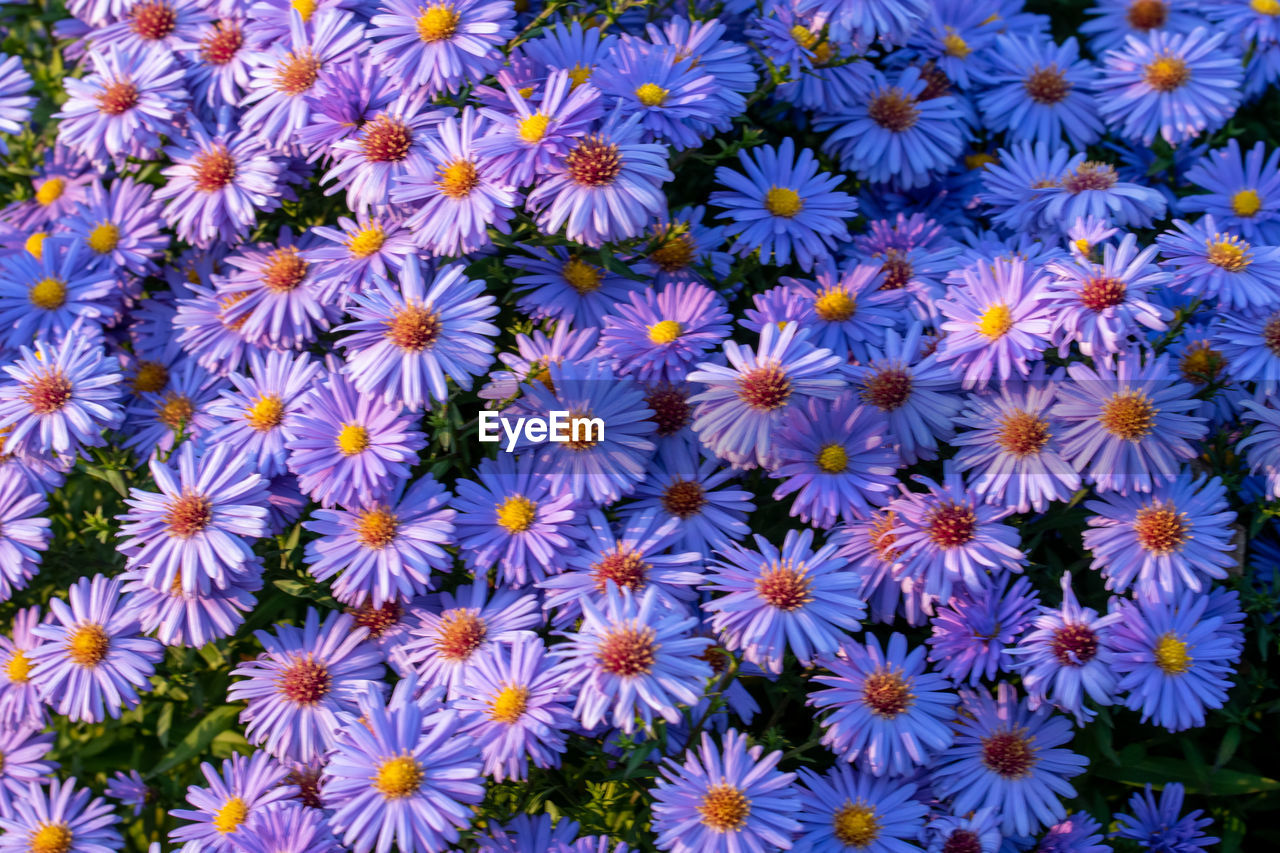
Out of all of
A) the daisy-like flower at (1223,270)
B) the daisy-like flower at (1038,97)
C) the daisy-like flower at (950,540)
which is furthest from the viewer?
the daisy-like flower at (1038,97)

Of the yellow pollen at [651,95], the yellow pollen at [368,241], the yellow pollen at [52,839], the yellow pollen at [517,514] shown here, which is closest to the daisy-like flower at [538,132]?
the yellow pollen at [651,95]

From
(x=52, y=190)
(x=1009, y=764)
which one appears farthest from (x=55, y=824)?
(x=1009, y=764)

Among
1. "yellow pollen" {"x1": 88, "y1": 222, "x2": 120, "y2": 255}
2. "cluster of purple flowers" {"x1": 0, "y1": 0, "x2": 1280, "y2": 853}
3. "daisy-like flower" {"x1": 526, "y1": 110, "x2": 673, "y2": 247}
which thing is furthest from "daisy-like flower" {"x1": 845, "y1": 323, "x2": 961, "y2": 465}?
"yellow pollen" {"x1": 88, "y1": 222, "x2": 120, "y2": 255}

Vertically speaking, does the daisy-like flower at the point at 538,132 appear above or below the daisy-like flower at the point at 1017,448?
above

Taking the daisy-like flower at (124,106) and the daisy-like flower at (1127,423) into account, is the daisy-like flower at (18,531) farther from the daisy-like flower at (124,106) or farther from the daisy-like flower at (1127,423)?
the daisy-like flower at (1127,423)

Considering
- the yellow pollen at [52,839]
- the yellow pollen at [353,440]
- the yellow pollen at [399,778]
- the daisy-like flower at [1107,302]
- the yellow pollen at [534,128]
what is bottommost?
the yellow pollen at [399,778]

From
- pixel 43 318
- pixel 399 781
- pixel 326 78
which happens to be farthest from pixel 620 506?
pixel 43 318

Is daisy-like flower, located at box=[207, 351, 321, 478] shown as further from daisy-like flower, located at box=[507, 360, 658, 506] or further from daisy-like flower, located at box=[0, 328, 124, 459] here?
daisy-like flower, located at box=[507, 360, 658, 506]

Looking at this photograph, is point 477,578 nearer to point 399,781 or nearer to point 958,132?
point 399,781
